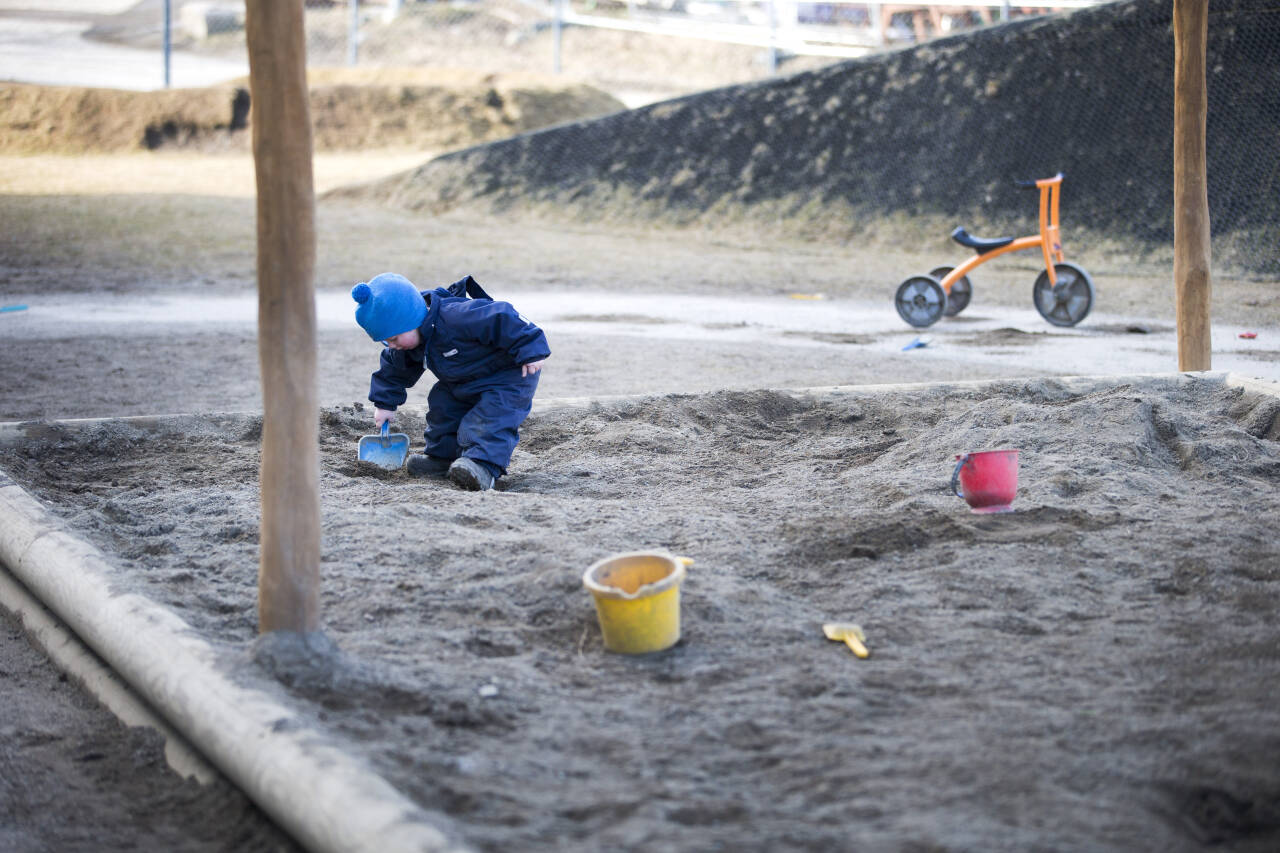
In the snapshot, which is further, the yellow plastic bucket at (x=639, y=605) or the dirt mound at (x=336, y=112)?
the dirt mound at (x=336, y=112)

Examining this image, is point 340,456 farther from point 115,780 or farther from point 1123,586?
point 1123,586

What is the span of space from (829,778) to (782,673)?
1.62 ft

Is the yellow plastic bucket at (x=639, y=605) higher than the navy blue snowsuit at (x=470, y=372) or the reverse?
the reverse

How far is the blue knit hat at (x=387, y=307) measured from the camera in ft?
14.0

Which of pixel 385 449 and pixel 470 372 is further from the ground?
pixel 470 372

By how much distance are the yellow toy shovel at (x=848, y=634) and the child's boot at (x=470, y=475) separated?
70.7 inches

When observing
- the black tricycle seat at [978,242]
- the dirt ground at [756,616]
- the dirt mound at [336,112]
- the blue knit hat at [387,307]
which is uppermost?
the dirt mound at [336,112]

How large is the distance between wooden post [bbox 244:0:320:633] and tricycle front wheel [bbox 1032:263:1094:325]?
704 cm

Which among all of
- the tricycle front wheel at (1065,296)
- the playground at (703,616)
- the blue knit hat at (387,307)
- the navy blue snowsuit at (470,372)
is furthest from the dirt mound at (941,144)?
the blue knit hat at (387,307)

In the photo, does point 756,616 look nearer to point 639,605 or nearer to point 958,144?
point 639,605

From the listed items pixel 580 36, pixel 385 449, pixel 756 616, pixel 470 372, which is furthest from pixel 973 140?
pixel 580 36

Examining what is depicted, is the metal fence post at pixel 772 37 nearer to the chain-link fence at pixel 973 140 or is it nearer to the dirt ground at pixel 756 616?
the chain-link fence at pixel 973 140

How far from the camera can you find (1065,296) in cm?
869

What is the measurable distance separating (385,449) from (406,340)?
0.51 m
